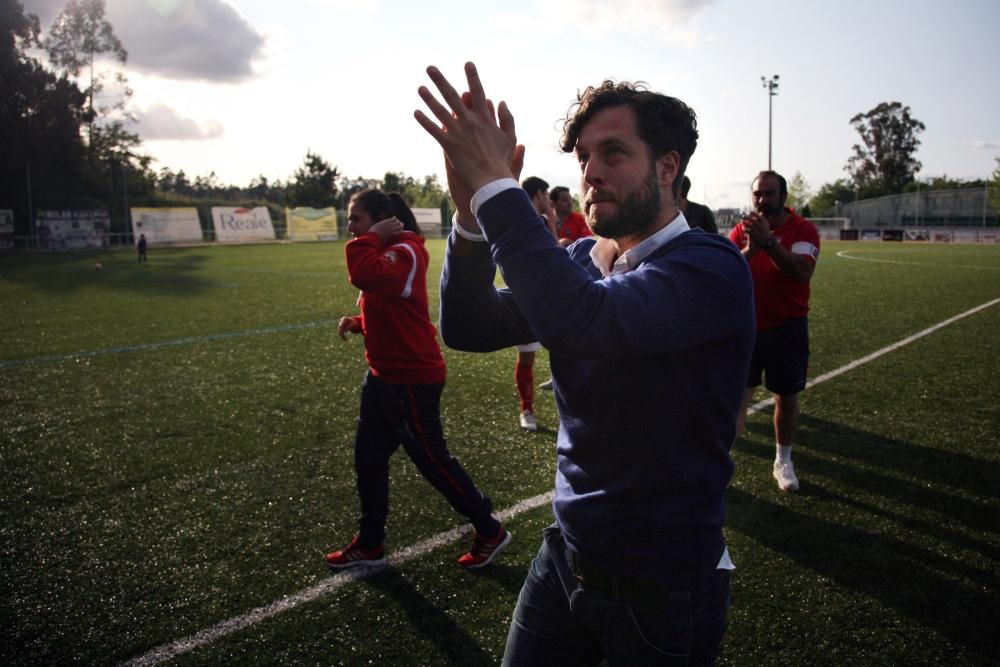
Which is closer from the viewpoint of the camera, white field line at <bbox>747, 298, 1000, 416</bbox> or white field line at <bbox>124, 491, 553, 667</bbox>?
white field line at <bbox>124, 491, 553, 667</bbox>

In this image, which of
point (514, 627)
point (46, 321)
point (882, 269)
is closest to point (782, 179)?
point (514, 627)

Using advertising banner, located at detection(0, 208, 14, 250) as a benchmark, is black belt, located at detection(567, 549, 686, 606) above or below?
below

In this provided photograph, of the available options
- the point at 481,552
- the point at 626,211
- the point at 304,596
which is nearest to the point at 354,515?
the point at 304,596

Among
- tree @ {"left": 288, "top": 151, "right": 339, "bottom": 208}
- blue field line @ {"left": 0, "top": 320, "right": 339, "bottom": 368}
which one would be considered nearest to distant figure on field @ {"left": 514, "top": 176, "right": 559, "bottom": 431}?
blue field line @ {"left": 0, "top": 320, "right": 339, "bottom": 368}

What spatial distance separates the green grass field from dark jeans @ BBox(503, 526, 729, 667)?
143 cm

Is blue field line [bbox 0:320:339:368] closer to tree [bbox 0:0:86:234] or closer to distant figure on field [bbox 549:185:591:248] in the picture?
distant figure on field [bbox 549:185:591:248]

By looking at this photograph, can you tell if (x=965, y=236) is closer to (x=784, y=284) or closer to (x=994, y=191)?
(x=994, y=191)

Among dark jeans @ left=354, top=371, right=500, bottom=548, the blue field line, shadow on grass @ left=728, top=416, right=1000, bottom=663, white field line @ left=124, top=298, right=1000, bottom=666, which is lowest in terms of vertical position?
shadow on grass @ left=728, top=416, right=1000, bottom=663

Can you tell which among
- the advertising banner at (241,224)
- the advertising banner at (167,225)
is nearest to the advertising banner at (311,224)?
the advertising banner at (241,224)

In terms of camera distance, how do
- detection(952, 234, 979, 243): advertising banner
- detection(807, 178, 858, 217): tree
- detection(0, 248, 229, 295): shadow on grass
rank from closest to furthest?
detection(0, 248, 229, 295): shadow on grass → detection(952, 234, 979, 243): advertising banner → detection(807, 178, 858, 217): tree

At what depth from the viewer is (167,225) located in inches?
1802

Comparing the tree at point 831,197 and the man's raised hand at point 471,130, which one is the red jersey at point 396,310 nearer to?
the man's raised hand at point 471,130

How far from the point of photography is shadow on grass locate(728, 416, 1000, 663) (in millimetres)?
3525

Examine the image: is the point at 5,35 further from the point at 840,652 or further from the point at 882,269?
the point at 840,652
